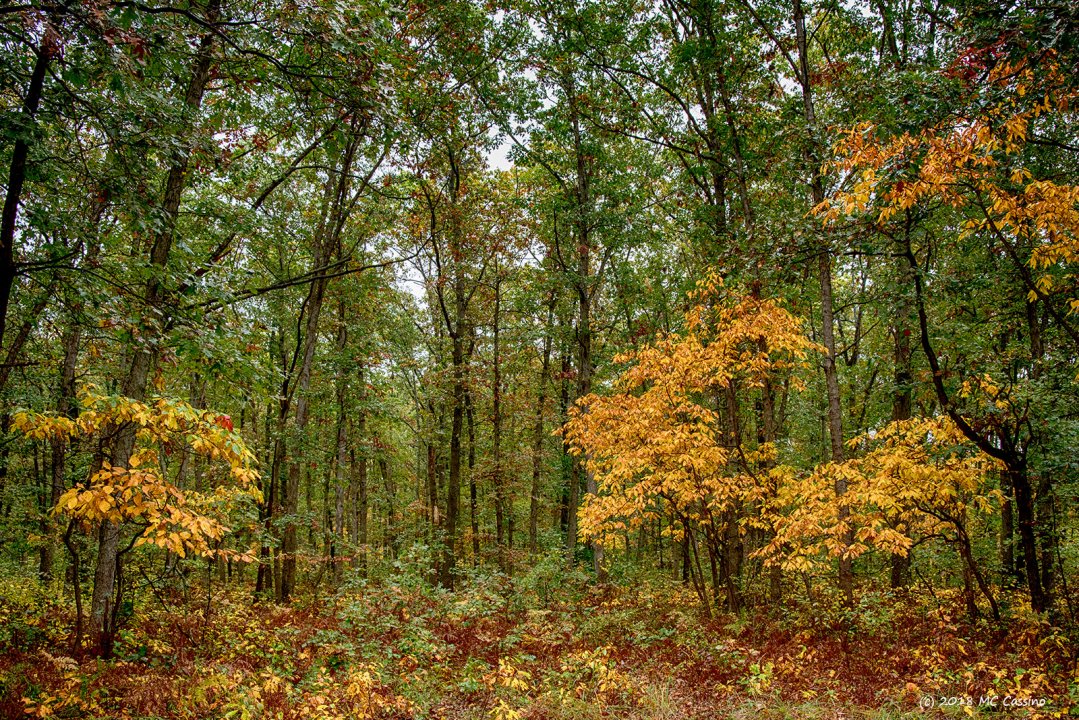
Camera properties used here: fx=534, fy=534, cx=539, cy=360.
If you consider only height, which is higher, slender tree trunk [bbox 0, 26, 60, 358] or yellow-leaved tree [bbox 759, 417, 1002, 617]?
slender tree trunk [bbox 0, 26, 60, 358]

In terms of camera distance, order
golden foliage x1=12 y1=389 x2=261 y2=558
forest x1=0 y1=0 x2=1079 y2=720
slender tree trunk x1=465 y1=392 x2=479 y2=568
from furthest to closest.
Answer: slender tree trunk x1=465 y1=392 x2=479 y2=568, forest x1=0 y1=0 x2=1079 y2=720, golden foliage x1=12 y1=389 x2=261 y2=558

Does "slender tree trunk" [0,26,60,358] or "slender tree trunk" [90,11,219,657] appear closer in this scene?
"slender tree trunk" [0,26,60,358]

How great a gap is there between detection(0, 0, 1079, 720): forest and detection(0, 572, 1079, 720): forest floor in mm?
69

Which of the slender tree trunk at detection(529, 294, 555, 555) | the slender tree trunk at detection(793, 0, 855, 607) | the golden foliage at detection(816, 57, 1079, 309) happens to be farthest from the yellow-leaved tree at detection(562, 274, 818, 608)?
the slender tree trunk at detection(529, 294, 555, 555)

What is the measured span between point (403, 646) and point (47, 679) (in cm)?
395

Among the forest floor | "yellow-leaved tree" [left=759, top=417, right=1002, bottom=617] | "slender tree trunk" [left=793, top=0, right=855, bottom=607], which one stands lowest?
the forest floor

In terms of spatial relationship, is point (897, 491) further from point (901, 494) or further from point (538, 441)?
point (538, 441)

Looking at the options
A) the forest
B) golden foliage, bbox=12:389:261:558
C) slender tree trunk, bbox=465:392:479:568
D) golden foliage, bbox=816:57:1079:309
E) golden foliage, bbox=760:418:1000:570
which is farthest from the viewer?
slender tree trunk, bbox=465:392:479:568

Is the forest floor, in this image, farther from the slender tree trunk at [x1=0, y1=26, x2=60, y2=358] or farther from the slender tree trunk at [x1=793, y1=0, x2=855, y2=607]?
the slender tree trunk at [x1=0, y1=26, x2=60, y2=358]

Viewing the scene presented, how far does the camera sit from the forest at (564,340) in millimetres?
4855

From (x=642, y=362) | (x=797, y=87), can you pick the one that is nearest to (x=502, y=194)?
(x=797, y=87)

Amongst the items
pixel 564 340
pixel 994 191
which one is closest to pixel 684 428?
pixel 994 191

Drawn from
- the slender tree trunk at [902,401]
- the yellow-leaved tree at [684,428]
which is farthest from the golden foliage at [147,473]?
the slender tree trunk at [902,401]

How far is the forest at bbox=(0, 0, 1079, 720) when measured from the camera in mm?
4855
